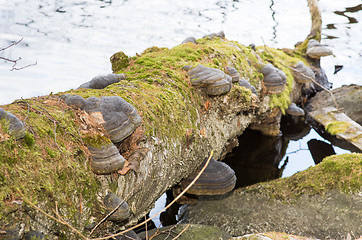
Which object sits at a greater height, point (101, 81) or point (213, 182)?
point (101, 81)

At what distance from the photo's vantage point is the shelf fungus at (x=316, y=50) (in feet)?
40.5

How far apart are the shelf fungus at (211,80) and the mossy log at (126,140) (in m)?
0.14

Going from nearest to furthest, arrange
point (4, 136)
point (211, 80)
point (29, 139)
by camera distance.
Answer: point (4, 136)
point (29, 139)
point (211, 80)

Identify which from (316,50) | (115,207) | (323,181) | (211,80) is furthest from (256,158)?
(115,207)

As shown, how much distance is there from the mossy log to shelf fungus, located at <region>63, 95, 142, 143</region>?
0.23ft

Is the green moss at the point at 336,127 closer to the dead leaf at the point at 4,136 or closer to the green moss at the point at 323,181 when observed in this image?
the green moss at the point at 323,181

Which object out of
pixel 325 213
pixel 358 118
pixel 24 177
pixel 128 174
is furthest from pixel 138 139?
pixel 358 118

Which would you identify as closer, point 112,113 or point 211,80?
point 112,113

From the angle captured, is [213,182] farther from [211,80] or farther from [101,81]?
[101,81]

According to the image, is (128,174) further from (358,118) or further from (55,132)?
(358,118)

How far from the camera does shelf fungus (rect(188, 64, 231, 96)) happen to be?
211 inches

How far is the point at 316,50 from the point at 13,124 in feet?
38.7

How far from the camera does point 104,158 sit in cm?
324

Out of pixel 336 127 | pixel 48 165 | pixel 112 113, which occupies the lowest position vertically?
pixel 336 127
